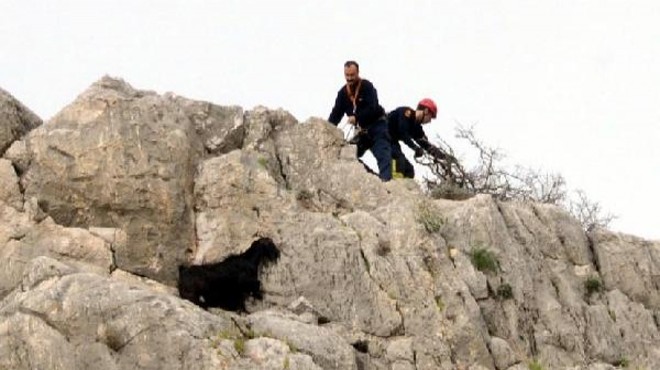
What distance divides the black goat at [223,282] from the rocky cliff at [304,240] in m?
0.17

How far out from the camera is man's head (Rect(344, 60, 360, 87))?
2112cm

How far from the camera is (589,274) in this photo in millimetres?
20359

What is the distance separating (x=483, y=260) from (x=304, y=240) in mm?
3041

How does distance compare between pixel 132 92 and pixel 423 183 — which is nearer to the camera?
pixel 132 92

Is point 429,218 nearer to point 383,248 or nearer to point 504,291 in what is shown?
point 383,248

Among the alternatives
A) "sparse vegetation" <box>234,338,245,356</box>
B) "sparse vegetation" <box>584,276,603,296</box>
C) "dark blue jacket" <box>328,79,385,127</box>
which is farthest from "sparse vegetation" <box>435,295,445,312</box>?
"dark blue jacket" <box>328,79,385,127</box>

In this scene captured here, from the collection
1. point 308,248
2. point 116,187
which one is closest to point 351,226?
point 308,248

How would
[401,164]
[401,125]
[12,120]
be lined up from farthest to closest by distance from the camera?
[401,125] < [401,164] < [12,120]

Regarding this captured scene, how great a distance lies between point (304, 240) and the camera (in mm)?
18062

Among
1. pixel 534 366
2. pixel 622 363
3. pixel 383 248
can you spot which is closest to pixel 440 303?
pixel 383 248

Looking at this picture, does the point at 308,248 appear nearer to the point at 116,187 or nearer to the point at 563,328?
the point at 116,187

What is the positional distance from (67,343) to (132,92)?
6.37m

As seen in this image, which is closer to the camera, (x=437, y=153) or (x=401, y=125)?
(x=401, y=125)

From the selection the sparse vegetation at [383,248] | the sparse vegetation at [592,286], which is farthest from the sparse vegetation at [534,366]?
the sparse vegetation at [592,286]
